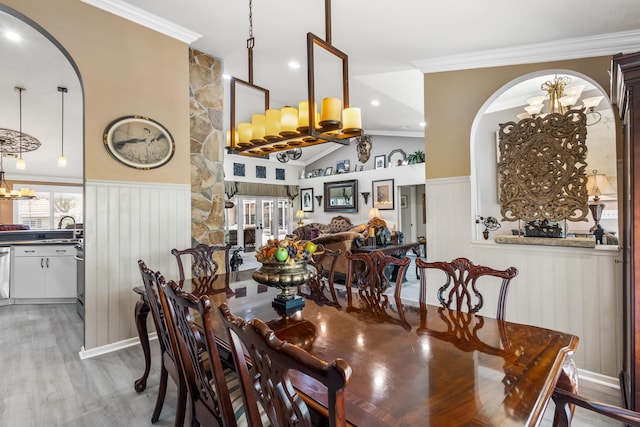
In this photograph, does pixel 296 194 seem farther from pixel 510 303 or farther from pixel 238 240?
pixel 510 303

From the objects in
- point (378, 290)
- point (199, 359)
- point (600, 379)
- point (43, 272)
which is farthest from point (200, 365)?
point (43, 272)

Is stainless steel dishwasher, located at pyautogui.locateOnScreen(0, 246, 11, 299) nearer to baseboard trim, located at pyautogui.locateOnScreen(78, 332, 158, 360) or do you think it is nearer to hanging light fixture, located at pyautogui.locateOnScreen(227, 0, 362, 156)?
baseboard trim, located at pyautogui.locateOnScreen(78, 332, 158, 360)

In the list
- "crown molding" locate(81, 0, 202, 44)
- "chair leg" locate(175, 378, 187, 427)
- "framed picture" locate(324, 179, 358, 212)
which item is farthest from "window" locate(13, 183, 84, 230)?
"chair leg" locate(175, 378, 187, 427)

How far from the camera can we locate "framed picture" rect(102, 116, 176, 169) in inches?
112

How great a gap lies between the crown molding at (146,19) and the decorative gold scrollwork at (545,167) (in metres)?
3.30

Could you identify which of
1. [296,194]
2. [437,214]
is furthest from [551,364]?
[296,194]

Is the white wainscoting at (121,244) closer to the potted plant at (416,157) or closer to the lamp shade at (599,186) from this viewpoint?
the lamp shade at (599,186)

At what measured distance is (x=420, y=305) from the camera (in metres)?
1.84

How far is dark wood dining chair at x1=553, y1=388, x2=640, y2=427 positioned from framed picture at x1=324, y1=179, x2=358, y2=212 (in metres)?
8.39

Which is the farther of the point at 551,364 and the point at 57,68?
the point at 57,68

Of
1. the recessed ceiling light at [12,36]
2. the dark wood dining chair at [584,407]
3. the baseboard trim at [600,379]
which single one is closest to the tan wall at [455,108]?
the baseboard trim at [600,379]

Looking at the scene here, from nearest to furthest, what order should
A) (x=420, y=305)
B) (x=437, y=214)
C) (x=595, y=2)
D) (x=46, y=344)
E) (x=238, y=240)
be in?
(x=420, y=305), (x=595, y=2), (x=46, y=344), (x=437, y=214), (x=238, y=240)

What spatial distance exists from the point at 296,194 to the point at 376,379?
403 inches

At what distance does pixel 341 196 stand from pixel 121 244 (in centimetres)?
739
